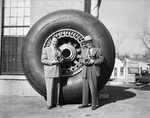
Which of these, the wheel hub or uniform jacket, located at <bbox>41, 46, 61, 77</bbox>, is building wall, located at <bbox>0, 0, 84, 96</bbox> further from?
uniform jacket, located at <bbox>41, 46, 61, 77</bbox>

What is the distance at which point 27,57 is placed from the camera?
5.24 meters

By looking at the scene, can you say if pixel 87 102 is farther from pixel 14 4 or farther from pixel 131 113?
pixel 14 4

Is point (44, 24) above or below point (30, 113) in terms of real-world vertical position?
above

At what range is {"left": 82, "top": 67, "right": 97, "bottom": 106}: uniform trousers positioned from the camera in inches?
182

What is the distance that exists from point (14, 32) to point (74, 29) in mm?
2713

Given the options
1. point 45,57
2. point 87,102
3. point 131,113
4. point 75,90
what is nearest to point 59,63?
point 45,57

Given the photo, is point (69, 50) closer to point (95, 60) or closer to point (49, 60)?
point (49, 60)

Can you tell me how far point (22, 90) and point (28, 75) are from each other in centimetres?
158

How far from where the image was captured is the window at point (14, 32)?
6.96 m

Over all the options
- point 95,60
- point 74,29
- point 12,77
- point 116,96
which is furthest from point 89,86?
point 12,77

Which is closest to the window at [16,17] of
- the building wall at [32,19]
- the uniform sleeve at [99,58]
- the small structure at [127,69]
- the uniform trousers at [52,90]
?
the building wall at [32,19]

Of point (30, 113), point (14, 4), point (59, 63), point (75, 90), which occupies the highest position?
point (14, 4)

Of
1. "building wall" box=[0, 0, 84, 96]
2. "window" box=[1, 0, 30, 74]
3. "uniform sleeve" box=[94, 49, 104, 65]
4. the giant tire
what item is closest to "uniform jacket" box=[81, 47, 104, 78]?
"uniform sleeve" box=[94, 49, 104, 65]

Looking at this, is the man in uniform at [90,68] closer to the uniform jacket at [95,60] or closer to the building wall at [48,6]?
the uniform jacket at [95,60]
